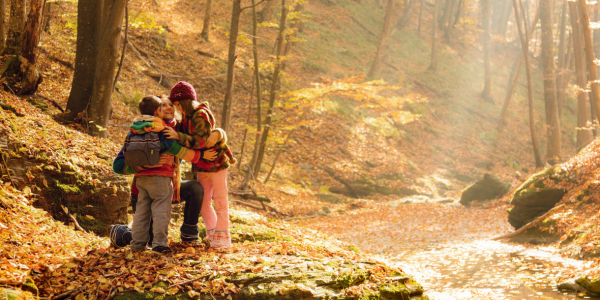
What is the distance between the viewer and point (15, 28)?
20.5 ft

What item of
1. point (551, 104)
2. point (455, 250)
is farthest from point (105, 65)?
point (551, 104)

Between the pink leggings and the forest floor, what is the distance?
273 millimetres

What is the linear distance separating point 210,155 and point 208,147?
89mm

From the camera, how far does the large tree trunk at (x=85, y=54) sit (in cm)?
679

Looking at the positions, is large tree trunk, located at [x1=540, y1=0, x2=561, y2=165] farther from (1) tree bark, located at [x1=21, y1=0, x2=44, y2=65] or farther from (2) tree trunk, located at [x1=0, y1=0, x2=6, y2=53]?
(2) tree trunk, located at [x1=0, y1=0, x2=6, y2=53]

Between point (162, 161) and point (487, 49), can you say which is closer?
point (162, 161)

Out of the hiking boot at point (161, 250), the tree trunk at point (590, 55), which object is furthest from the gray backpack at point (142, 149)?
the tree trunk at point (590, 55)

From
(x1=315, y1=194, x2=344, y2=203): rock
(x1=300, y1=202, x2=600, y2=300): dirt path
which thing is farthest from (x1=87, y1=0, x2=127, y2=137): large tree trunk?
(x1=315, y1=194, x2=344, y2=203): rock

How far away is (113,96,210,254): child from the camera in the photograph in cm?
353

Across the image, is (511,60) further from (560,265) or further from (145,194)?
(145,194)

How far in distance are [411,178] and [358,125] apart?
12.8 feet

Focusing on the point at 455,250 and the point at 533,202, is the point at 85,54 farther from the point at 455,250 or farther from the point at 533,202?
the point at 533,202

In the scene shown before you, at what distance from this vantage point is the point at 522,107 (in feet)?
92.1

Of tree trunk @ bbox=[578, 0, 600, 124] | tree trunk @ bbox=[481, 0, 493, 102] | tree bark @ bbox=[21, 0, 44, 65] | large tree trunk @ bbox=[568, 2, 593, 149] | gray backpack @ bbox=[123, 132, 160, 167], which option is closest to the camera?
gray backpack @ bbox=[123, 132, 160, 167]
